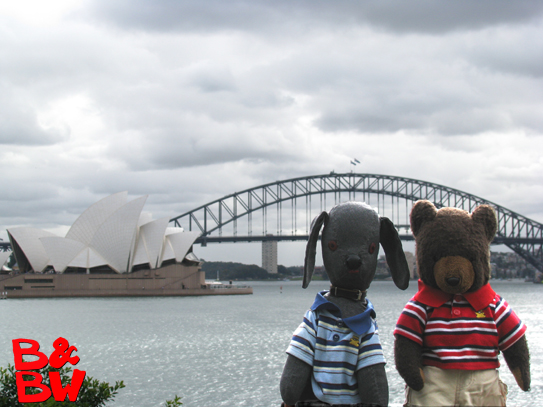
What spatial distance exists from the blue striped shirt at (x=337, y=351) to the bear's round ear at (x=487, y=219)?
102cm

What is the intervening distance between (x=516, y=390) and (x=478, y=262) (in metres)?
10.0

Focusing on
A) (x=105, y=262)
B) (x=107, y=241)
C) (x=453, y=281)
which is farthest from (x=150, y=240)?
(x=453, y=281)

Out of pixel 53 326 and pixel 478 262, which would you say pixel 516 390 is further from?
pixel 53 326

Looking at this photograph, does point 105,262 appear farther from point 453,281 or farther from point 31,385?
point 453,281

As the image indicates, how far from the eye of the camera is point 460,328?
3.83m

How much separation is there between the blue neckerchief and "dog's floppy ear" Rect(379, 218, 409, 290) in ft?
1.63

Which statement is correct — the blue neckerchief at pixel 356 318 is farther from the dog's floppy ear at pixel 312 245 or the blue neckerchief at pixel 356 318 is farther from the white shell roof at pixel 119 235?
the white shell roof at pixel 119 235

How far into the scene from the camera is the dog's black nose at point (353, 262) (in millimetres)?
3891

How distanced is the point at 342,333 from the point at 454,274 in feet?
2.77

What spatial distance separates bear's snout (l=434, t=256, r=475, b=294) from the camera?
381 centimetres

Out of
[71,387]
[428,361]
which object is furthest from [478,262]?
[71,387]

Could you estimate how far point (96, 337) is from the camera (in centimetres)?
2128

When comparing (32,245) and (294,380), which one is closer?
(294,380)

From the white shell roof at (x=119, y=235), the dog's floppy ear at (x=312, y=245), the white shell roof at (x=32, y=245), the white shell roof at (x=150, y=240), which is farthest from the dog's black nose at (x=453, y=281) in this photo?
the white shell roof at (x=32, y=245)
